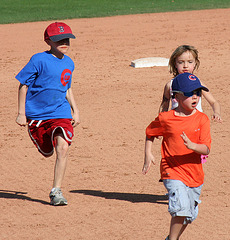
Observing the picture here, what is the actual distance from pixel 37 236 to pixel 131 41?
12315 mm

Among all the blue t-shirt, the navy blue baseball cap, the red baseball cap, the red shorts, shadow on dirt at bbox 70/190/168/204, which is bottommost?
shadow on dirt at bbox 70/190/168/204

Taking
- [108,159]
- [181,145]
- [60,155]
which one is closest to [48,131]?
[60,155]

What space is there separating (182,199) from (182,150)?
425 millimetres

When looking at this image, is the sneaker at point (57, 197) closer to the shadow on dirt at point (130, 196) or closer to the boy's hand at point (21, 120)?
the shadow on dirt at point (130, 196)

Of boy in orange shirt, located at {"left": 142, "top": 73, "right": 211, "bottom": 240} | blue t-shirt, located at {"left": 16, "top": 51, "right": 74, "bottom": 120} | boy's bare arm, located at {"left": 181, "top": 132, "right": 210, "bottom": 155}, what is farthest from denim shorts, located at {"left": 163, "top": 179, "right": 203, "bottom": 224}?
blue t-shirt, located at {"left": 16, "top": 51, "right": 74, "bottom": 120}

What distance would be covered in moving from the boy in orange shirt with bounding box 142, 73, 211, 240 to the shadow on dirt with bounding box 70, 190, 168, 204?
1.75 metres

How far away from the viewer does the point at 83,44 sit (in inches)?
687

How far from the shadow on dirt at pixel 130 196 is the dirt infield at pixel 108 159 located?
12 mm

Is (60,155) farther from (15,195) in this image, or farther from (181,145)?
(181,145)

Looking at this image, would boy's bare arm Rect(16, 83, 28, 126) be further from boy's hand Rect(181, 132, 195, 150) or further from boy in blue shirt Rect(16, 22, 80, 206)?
boy's hand Rect(181, 132, 195, 150)

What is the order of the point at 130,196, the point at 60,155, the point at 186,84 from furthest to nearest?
the point at 130,196, the point at 60,155, the point at 186,84

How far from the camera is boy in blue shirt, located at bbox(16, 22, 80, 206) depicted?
6.66 m

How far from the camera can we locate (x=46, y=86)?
6.75m

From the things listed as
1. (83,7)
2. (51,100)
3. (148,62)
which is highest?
(83,7)
